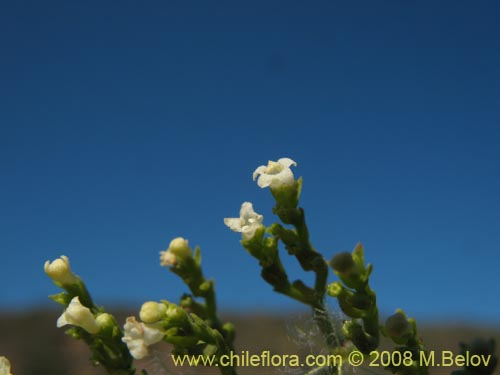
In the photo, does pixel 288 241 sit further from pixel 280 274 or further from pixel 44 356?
pixel 44 356

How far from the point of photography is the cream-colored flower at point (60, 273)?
3131 millimetres

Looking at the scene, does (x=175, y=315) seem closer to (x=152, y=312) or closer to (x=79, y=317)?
(x=152, y=312)

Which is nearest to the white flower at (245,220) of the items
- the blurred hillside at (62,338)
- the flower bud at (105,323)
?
the flower bud at (105,323)

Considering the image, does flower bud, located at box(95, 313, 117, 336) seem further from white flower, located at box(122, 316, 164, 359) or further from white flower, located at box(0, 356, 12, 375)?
white flower, located at box(0, 356, 12, 375)

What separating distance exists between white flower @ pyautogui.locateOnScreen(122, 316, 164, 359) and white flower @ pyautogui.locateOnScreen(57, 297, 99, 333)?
277 mm

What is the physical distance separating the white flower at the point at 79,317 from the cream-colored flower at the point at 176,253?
1.28 feet

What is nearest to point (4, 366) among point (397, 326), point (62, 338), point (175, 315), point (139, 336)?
point (139, 336)

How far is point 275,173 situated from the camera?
2.98m

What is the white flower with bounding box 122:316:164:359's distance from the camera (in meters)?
2.65

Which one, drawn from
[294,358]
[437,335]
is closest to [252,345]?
[437,335]

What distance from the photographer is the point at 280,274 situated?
2.85m

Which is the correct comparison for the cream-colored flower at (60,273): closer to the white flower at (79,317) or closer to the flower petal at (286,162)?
the white flower at (79,317)

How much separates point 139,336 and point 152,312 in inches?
4.9

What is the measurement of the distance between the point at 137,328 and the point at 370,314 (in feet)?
3.07
